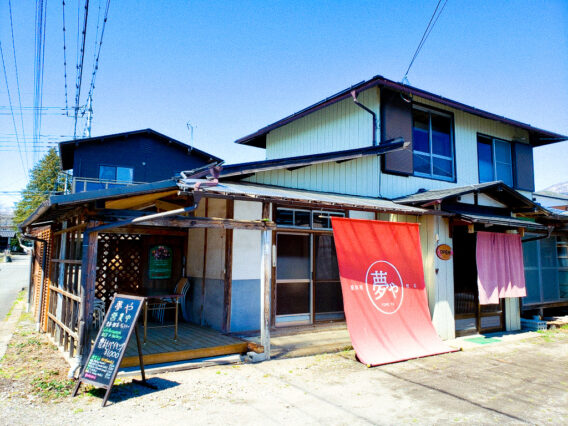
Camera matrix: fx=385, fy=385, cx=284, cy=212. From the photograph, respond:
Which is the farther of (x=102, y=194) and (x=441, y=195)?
(x=441, y=195)

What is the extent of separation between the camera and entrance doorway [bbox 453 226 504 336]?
27.6 feet

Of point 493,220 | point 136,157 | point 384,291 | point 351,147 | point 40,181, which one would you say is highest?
point 40,181

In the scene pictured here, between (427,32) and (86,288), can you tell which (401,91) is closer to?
(427,32)

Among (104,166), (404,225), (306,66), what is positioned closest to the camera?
(404,225)

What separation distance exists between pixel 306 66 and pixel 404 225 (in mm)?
4714

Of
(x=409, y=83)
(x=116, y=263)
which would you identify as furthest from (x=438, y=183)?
(x=116, y=263)

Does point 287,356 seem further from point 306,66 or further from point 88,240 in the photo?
point 306,66

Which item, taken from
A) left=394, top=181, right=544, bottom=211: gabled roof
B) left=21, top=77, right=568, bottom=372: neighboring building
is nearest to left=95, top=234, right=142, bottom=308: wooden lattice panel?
left=21, top=77, right=568, bottom=372: neighboring building

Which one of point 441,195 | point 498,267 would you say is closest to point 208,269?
point 441,195

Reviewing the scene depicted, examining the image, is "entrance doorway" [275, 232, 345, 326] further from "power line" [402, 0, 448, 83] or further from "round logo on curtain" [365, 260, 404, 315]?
"power line" [402, 0, 448, 83]

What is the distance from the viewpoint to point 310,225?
8133 mm

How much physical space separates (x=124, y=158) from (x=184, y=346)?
17.7 meters

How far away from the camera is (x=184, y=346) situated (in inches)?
241

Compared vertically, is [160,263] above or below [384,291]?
above
